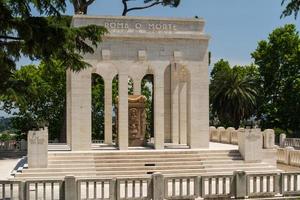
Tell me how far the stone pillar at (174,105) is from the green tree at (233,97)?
83.5ft

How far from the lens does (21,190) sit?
1415 centimetres

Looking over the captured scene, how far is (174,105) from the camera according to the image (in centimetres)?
2992

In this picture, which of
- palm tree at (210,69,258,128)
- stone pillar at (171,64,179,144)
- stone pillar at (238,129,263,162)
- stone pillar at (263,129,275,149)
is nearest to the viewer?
stone pillar at (238,129,263,162)

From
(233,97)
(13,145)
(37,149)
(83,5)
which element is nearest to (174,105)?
(37,149)

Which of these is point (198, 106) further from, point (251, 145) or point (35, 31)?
point (35, 31)

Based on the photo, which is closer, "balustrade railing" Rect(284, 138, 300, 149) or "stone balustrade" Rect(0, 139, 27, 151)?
"stone balustrade" Rect(0, 139, 27, 151)

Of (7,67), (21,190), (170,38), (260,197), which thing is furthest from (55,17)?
(170,38)

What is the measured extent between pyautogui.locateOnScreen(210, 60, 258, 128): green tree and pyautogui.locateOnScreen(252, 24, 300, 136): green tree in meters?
1.47

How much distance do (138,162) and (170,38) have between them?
6.69 m

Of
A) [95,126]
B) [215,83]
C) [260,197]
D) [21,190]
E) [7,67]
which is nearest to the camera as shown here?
[21,190]

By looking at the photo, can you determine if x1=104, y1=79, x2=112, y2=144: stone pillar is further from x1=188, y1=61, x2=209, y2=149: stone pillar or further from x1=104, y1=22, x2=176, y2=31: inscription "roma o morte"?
x1=188, y1=61, x2=209, y2=149: stone pillar

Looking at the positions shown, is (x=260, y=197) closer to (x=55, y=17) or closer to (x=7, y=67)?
(x=55, y=17)

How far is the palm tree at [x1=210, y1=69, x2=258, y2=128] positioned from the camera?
54.9m

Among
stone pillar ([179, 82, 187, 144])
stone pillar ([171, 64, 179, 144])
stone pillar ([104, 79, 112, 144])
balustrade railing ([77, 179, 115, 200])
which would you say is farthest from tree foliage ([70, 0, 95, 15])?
balustrade railing ([77, 179, 115, 200])
